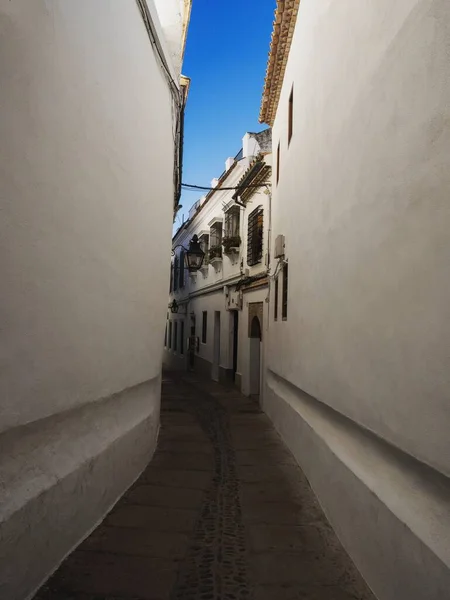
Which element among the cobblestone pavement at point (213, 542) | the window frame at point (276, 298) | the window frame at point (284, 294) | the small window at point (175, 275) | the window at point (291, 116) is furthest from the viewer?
the small window at point (175, 275)

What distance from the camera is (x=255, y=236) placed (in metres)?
11.7

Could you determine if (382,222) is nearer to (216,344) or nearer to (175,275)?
(216,344)

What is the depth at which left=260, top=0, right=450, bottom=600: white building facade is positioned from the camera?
219cm

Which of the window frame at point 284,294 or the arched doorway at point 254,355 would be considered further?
the arched doorway at point 254,355

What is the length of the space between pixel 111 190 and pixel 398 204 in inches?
83.5

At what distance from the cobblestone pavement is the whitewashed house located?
5.31 m

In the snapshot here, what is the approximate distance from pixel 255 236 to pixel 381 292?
8921mm

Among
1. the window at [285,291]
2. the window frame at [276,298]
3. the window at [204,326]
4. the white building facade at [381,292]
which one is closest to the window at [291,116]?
the white building facade at [381,292]

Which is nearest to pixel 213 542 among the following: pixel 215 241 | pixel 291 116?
pixel 291 116

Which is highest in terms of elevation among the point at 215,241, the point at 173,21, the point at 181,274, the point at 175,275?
the point at 173,21

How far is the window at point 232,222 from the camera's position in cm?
1362

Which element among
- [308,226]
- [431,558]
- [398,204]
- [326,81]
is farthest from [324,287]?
[431,558]

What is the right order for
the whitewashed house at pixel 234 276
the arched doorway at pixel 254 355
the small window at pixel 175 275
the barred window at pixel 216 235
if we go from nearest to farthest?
the whitewashed house at pixel 234 276
the arched doorway at pixel 254 355
the barred window at pixel 216 235
the small window at pixel 175 275

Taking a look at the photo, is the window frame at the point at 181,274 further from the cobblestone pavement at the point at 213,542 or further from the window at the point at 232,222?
the cobblestone pavement at the point at 213,542
